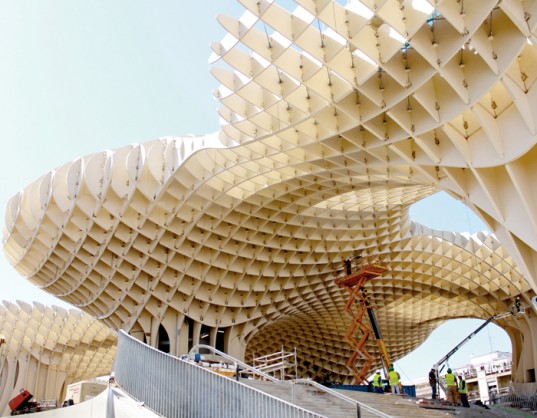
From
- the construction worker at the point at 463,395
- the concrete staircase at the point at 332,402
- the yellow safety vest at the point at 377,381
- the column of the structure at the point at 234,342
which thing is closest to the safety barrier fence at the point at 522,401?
the construction worker at the point at 463,395

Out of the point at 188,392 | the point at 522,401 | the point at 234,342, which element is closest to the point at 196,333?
the point at 234,342

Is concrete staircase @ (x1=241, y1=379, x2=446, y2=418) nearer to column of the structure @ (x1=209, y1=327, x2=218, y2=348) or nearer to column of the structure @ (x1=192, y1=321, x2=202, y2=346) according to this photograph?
column of the structure @ (x1=192, y1=321, x2=202, y2=346)

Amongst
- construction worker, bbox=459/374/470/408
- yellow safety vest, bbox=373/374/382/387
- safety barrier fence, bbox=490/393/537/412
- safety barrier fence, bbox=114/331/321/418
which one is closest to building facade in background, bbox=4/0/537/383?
construction worker, bbox=459/374/470/408

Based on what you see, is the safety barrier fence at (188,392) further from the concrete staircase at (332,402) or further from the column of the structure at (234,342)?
the column of the structure at (234,342)

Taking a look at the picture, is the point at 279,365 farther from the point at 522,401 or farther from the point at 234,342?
the point at 522,401

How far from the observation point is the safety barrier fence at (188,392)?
1214 cm

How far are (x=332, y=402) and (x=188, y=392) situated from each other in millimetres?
5363

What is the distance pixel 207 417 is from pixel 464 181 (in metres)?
12.7

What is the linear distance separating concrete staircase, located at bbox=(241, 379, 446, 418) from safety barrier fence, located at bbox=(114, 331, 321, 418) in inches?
87.7

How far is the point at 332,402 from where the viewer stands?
17.1 meters

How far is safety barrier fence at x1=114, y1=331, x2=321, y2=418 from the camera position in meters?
12.1

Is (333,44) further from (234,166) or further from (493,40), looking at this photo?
(234,166)

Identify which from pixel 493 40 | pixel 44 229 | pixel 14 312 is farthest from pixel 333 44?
pixel 14 312

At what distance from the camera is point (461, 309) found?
188ft
